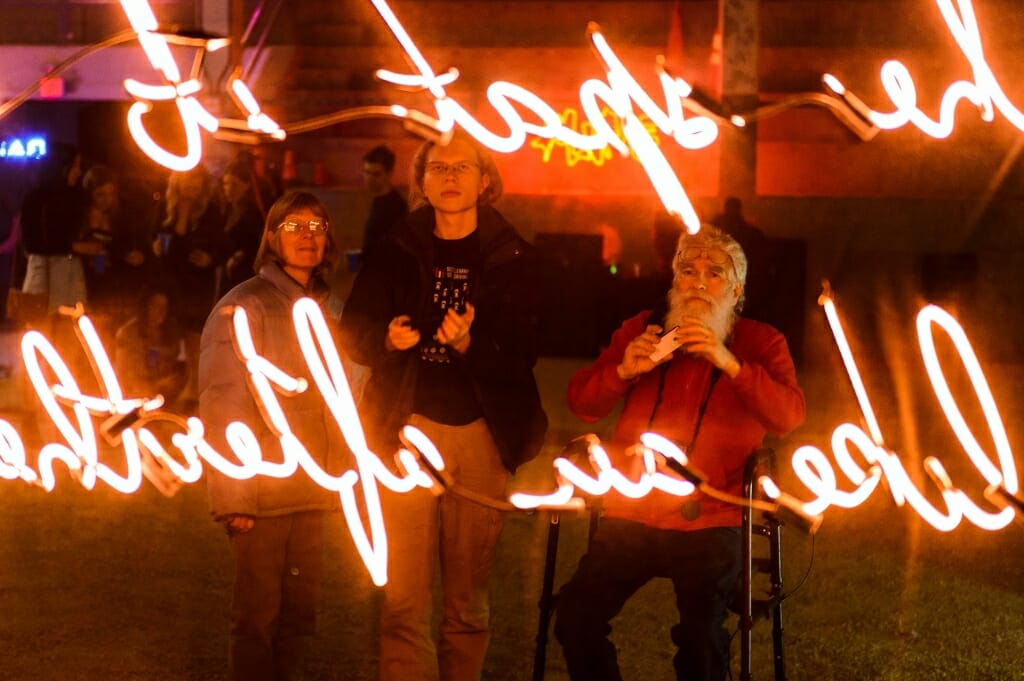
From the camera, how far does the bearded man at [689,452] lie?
4117 mm

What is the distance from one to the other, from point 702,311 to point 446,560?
1115 millimetres

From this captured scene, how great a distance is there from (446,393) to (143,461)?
912 millimetres

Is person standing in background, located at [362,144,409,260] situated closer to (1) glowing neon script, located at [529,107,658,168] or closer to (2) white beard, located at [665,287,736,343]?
(2) white beard, located at [665,287,736,343]

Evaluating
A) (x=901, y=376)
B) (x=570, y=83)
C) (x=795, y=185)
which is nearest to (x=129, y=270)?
(x=901, y=376)

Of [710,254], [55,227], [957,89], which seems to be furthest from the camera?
[55,227]

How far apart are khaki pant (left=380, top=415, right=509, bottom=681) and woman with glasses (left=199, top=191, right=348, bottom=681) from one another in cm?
33

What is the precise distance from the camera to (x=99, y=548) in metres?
6.65

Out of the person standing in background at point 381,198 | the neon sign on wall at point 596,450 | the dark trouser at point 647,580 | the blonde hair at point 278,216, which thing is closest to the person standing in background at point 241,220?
the person standing in background at point 381,198

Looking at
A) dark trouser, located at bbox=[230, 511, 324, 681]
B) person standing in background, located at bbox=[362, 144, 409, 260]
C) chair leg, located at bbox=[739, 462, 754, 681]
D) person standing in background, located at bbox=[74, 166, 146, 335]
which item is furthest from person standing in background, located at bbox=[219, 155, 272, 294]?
chair leg, located at bbox=[739, 462, 754, 681]

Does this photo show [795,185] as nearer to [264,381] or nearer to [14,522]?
[14,522]

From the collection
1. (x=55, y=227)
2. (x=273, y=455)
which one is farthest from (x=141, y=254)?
(x=273, y=455)

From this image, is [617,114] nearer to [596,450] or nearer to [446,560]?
[596,450]

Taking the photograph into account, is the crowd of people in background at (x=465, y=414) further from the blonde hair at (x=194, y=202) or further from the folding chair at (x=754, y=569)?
the blonde hair at (x=194, y=202)

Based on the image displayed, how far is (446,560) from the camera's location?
432 cm
